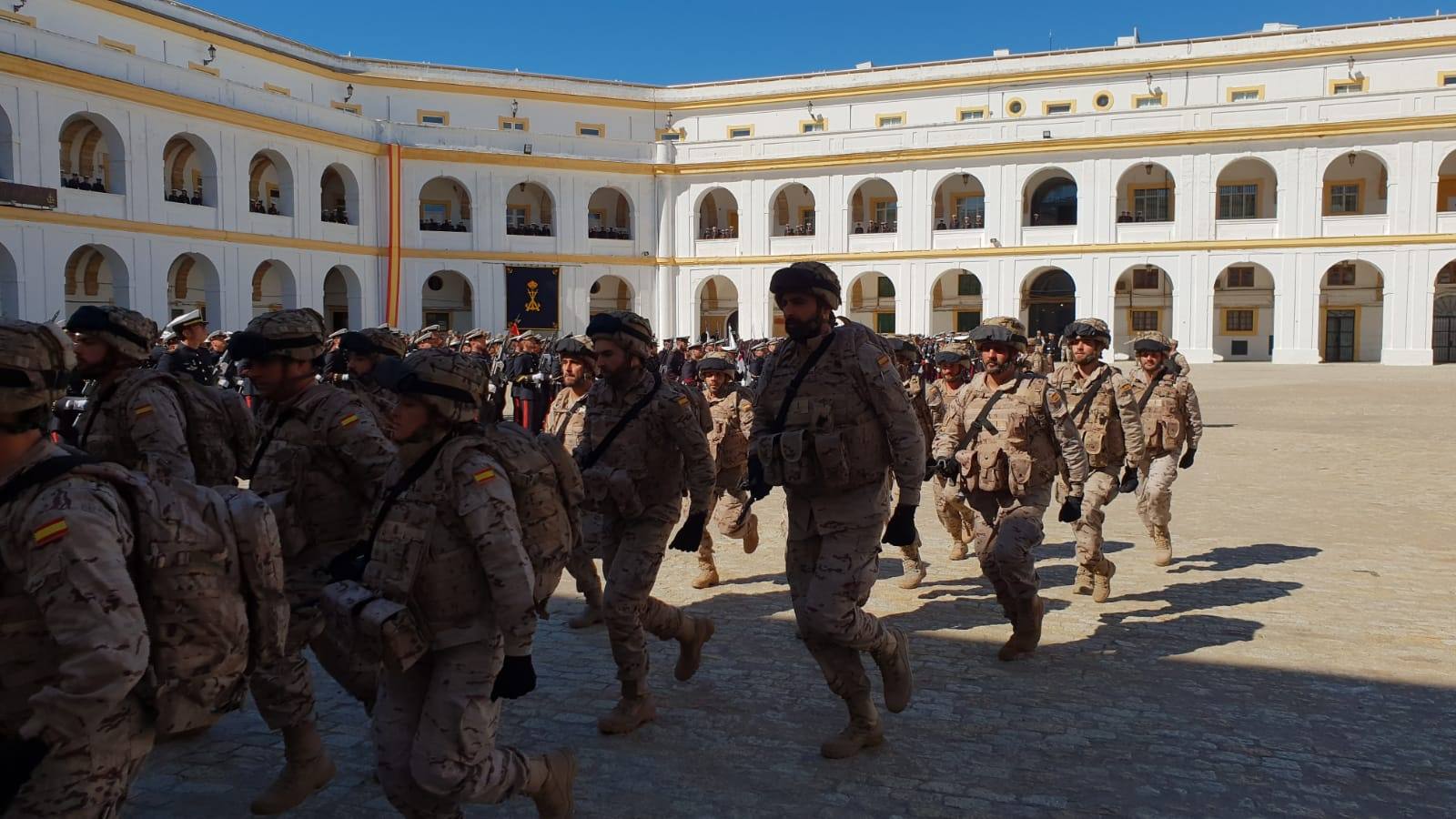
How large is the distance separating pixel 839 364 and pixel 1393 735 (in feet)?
9.91

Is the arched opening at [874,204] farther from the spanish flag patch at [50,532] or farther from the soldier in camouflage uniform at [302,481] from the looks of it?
the spanish flag patch at [50,532]

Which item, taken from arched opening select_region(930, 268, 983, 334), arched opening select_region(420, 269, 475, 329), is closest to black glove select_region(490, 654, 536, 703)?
arched opening select_region(420, 269, 475, 329)

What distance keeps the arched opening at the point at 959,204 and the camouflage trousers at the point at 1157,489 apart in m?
36.1

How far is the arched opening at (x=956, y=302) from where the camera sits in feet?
147

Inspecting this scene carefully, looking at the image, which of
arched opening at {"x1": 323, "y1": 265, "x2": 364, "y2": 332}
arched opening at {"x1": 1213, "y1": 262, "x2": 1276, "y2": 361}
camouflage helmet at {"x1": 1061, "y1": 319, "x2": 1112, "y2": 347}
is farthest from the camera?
arched opening at {"x1": 1213, "y1": 262, "x2": 1276, "y2": 361}

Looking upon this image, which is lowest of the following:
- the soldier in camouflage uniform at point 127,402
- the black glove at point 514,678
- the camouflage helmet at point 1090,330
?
the black glove at point 514,678

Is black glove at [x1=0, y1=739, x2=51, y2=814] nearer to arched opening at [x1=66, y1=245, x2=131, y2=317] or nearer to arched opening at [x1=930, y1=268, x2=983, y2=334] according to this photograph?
arched opening at [x1=66, y1=245, x2=131, y2=317]

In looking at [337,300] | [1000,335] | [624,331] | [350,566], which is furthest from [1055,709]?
[337,300]

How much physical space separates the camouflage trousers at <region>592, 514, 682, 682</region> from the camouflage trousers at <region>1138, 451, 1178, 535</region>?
4789 mm

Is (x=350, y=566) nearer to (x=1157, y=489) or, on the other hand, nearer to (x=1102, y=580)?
(x=1102, y=580)

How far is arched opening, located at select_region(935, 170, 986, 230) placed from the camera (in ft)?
145

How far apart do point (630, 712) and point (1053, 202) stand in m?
42.6

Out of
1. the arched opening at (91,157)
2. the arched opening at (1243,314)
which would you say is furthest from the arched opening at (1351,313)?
the arched opening at (91,157)

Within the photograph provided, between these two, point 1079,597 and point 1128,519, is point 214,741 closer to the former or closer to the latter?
point 1079,597
